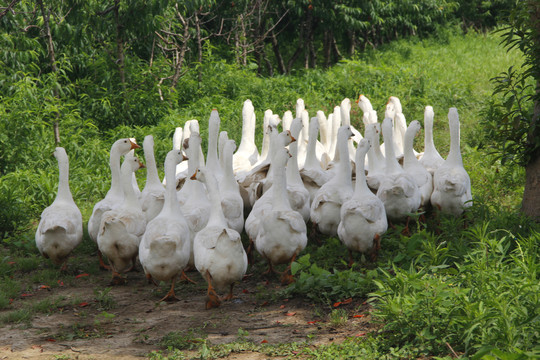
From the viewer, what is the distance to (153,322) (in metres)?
5.41

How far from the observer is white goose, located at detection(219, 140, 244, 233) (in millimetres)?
6906

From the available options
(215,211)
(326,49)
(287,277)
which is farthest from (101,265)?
(326,49)

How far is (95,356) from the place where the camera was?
185 inches

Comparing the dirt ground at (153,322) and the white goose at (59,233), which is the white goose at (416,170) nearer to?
the dirt ground at (153,322)

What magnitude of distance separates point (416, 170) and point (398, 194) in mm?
846

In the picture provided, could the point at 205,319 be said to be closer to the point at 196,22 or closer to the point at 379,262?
the point at 379,262

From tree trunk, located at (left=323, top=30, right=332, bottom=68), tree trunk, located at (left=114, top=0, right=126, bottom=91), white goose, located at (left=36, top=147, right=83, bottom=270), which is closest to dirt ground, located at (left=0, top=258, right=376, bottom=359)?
white goose, located at (left=36, top=147, right=83, bottom=270)

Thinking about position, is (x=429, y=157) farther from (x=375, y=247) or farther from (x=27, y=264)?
(x=27, y=264)

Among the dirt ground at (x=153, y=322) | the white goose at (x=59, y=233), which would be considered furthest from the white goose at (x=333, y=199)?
the white goose at (x=59, y=233)

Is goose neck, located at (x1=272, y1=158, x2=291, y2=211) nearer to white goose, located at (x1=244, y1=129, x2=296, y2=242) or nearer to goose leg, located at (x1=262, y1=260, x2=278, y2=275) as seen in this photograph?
white goose, located at (x1=244, y1=129, x2=296, y2=242)

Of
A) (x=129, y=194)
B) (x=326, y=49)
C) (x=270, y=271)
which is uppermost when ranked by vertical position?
(x=326, y=49)

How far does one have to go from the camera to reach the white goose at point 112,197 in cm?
691

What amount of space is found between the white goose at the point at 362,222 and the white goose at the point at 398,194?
560 mm

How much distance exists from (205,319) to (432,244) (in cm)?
216
